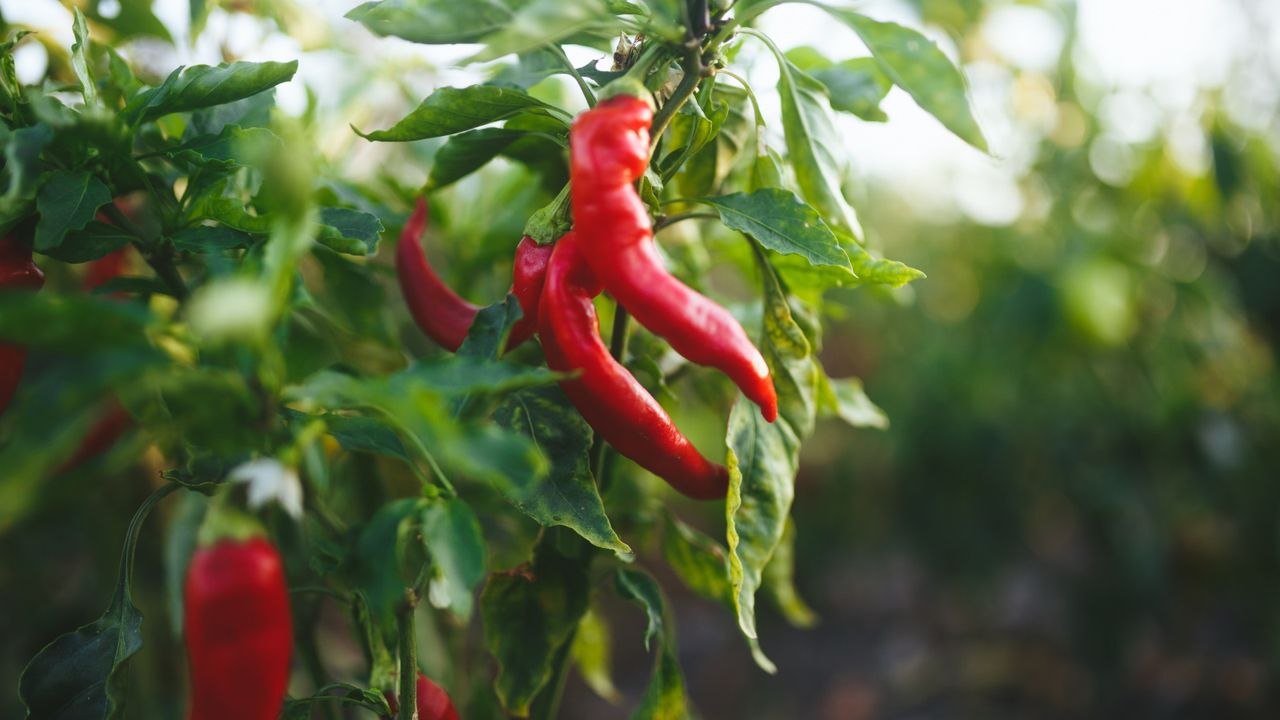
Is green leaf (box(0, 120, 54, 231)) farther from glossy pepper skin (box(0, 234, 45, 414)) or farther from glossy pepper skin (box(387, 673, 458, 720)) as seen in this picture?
glossy pepper skin (box(387, 673, 458, 720))

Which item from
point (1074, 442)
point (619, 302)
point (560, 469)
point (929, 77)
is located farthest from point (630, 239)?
point (1074, 442)

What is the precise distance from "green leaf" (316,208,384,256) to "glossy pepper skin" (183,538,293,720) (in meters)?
0.22

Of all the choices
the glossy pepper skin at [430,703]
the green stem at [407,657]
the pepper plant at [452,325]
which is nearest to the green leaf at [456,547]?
the pepper plant at [452,325]

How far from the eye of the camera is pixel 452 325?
708mm

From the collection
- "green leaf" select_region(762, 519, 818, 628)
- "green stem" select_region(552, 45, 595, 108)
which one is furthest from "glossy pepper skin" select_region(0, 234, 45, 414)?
"green leaf" select_region(762, 519, 818, 628)

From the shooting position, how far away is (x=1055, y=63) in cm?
223

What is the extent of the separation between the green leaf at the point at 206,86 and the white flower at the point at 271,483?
0.31 metres

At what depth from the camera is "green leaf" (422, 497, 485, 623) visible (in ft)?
1.45

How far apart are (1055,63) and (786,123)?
1.98 metres

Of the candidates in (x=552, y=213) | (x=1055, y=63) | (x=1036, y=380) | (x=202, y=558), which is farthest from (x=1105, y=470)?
(x=202, y=558)

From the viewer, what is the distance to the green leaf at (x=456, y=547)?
443 millimetres

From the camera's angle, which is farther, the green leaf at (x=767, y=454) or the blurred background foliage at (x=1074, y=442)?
the blurred background foliage at (x=1074, y=442)

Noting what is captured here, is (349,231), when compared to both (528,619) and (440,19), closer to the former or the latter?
(440,19)

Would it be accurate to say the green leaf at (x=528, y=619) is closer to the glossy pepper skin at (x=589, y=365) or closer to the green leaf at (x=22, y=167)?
the glossy pepper skin at (x=589, y=365)
